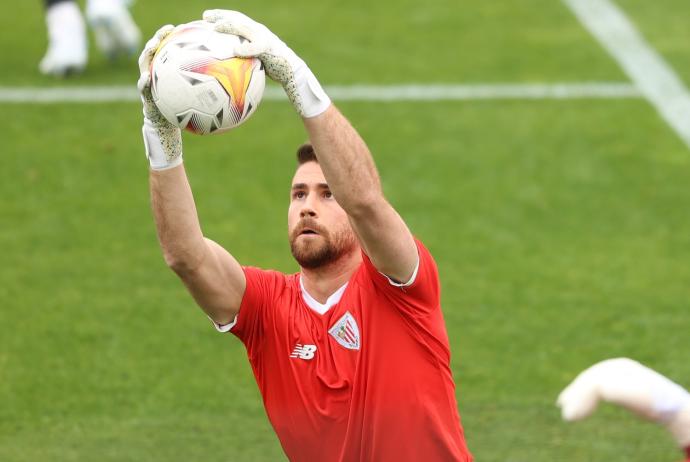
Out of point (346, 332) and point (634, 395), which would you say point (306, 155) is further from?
point (634, 395)

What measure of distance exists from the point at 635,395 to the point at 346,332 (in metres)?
1.95

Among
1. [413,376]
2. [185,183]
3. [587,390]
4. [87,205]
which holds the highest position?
[587,390]

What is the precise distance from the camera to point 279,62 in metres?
4.36

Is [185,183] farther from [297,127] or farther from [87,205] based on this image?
[297,127]

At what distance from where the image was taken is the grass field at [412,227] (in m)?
7.44

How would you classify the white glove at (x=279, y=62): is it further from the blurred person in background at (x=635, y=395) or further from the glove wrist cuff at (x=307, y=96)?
the blurred person in background at (x=635, y=395)

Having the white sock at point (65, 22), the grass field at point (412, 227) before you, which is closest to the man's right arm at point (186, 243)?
the grass field at point (412, 227)

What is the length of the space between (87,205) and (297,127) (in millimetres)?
2055

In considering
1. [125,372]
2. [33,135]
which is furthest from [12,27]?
[125,372]

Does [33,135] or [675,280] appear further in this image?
[33,135]

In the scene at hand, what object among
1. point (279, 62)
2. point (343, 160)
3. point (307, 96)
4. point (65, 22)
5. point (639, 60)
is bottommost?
point (639, 60)

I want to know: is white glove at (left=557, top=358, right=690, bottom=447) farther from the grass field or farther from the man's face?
the grass field

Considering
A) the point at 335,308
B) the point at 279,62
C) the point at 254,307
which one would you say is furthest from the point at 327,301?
the point at 279,62

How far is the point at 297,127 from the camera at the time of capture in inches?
431
